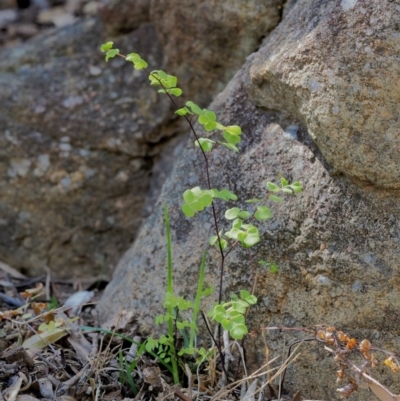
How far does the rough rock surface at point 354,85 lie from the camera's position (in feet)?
4.53

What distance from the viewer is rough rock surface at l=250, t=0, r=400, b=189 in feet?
4.53

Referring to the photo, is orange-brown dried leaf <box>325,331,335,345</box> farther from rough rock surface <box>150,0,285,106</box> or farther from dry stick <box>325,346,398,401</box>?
rough rock surface <box>150,0,285,106</box>

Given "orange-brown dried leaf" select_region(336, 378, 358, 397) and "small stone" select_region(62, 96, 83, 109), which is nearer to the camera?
"orange-brown dried leaf" select_region(336, 378, 358, 397)

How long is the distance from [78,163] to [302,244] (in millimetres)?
1143

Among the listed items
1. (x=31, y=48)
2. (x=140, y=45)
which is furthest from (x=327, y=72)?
(x=31, y=48)

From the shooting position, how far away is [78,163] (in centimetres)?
242

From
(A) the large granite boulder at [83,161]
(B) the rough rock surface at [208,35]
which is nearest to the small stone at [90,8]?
(A) the large granite boulder at [83,161]

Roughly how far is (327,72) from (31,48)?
1543 mm

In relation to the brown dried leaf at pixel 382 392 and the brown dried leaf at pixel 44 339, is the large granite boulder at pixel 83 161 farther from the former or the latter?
the brown dried leaf at pixel 382 392

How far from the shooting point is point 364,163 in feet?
4.65

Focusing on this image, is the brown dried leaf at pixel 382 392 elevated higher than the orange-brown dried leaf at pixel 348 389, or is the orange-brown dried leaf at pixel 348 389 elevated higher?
the orange-brown dried leaf at pixel 348 389

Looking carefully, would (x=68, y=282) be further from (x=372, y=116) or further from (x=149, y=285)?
(x=372, y=116)

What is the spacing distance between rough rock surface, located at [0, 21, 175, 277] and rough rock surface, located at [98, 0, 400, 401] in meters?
0.70

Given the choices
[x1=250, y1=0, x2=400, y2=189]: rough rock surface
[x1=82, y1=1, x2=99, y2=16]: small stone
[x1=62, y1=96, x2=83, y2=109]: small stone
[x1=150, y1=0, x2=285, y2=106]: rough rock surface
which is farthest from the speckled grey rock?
[x1=82, y1=1, x2=99, y2=16]: small stone
